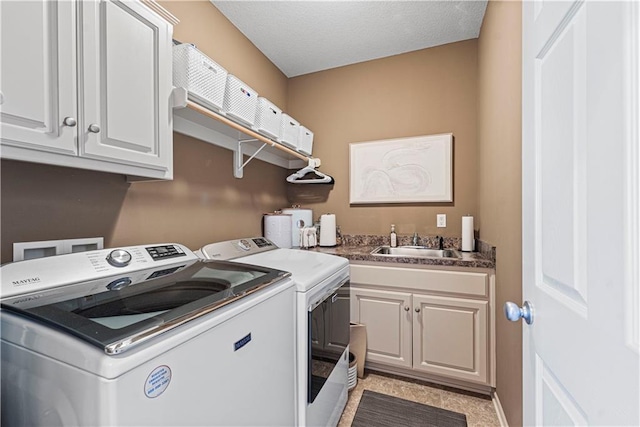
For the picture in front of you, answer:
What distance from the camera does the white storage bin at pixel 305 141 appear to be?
2.41 m

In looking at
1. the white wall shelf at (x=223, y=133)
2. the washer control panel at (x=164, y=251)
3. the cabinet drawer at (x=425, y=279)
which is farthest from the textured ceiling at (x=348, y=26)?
the cabinet drawer at (x=425, y=279)

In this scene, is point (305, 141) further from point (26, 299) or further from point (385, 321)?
point (26, 299)

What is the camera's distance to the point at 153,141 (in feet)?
3.80

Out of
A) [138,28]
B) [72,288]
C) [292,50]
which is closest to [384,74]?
[292,50]

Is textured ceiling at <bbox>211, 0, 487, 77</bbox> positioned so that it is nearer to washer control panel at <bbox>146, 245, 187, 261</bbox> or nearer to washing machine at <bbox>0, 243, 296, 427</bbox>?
washer control panel at <bbox>146, 245, 187, 261</bbox>

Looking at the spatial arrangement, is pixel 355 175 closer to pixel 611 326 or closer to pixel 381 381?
pixel 381 381

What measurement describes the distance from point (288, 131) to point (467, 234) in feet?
5.35

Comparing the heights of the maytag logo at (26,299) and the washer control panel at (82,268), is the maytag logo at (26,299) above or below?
below

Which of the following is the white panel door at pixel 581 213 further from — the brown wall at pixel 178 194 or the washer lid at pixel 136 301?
the brown wall at pixel 178 194

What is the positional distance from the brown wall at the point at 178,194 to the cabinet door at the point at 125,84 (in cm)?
30

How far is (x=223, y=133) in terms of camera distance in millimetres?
1875

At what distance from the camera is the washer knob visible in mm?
1074

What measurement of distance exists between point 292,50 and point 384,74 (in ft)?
2.86

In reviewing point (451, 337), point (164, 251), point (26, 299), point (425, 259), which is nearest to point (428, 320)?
point (451, 337)
